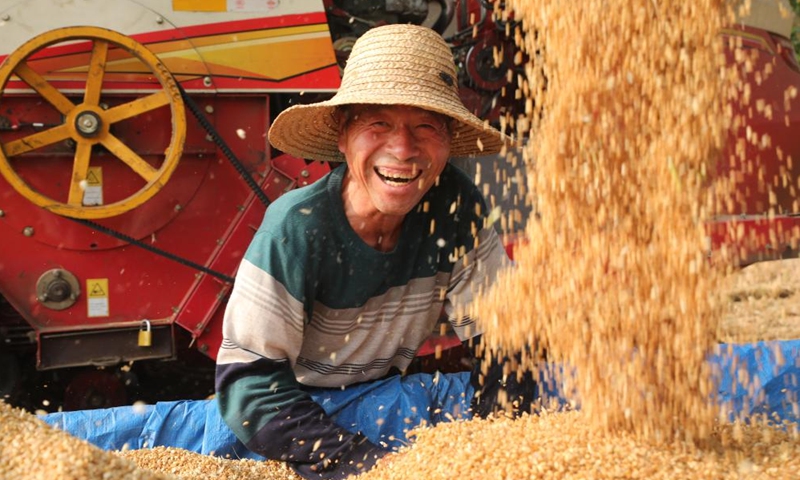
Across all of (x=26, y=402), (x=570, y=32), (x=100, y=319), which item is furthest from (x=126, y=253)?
(x=570, y=32)

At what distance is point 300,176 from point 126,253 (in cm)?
75

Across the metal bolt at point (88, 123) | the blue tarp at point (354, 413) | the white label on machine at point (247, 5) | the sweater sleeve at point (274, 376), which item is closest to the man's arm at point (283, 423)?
the sweater sleeve at point (274, 376)

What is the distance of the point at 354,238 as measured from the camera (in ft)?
7.45

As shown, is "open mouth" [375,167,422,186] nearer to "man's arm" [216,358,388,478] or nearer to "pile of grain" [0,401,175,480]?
"man's arm" [216,358,388,478]

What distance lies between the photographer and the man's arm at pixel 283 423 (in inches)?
77.2

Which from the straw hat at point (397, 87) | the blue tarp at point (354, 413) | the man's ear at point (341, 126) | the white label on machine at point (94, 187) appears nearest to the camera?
the straw hat at point (397, 87)

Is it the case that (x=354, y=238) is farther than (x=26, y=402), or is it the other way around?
(x=26, y=402)

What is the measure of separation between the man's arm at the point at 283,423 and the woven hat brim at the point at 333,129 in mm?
712

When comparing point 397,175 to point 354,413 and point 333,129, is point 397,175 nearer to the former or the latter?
point 333,129

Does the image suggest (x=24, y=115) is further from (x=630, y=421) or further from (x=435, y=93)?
(x=630, y=421)

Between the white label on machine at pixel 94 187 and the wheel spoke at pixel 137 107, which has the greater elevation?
the wheel spoke at pixel 137 107

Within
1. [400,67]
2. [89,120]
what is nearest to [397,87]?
→ [400,67]

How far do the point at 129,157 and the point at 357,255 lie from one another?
3.64 feet

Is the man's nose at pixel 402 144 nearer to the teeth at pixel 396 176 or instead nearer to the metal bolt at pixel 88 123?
the teeth at pixel 396 176
